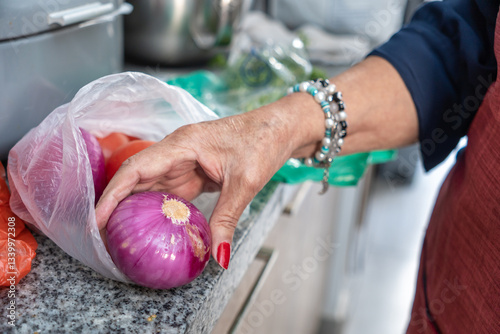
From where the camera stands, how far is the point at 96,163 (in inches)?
20.6

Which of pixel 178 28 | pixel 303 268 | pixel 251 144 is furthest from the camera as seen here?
pixel 303 268

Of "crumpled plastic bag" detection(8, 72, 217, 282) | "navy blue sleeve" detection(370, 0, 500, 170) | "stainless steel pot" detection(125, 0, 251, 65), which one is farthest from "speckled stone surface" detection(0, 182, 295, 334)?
"stainless steel pot" detection(125, 0, 251, 65)

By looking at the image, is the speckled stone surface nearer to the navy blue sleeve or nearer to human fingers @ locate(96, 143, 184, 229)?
human fingers @ locate(96, 143, 184, 229)

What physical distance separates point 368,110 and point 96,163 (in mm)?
391

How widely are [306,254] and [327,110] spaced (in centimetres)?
58

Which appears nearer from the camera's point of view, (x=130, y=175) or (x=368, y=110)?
(x=130, y=175)

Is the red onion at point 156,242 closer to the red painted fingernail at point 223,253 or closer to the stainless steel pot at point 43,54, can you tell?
the red painted fingernail at point 223,253

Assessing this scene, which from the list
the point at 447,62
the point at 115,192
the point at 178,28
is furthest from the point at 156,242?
the point at 178,28

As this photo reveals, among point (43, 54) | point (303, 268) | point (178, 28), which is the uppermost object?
point (43, 54)

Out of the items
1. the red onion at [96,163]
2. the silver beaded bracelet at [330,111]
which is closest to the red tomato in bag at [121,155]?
the red onion at [96,163]

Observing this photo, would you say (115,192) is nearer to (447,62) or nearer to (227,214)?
(227,214)

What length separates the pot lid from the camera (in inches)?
20.9

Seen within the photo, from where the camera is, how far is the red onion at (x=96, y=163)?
1.70 feet

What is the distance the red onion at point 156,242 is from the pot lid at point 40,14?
25 centimetres
